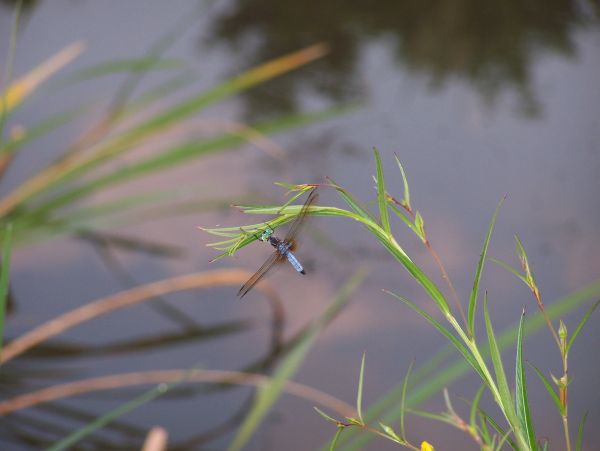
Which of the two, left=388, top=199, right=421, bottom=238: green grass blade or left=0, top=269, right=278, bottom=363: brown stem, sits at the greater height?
left=388, top=199, right=421, bottom=238: green grass blade

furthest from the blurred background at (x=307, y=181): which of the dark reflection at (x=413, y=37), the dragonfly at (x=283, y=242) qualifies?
the dragonfly at (x=283, y=242)

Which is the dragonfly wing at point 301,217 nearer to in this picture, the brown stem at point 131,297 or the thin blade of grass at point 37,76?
the thin blade of grass at point 37,76

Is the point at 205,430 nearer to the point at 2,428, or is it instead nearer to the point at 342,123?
the point at 2,428

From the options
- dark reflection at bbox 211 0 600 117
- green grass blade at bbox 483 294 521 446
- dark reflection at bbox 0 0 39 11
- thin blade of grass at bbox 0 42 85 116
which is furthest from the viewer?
dark reflection at bbox 0 0 39 11

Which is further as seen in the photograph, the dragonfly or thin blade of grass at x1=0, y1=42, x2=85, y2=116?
thin blade of grass at x1=0, y1=42, x2=85, y2=116

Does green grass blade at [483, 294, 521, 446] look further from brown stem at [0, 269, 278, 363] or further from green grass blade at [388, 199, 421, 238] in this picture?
brown stem at [0, 269, 278, 363]

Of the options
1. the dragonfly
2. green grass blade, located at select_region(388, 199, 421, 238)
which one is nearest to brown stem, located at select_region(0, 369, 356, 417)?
the dragonfly

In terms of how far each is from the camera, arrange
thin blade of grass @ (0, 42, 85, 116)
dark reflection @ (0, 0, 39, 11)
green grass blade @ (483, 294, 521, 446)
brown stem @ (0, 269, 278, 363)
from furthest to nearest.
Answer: dark reflection @ (0, 0, 39, 11) < thin blade of grass @ (0, 42, 85, 116) < brown stem @ (0, 269, 278, 363) < green grass blade @ (483, 294, 521, 446)

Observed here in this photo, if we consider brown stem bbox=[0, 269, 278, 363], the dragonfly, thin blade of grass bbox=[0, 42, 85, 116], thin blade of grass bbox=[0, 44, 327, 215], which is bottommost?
brown stem bbox=[0, 269, 278, 363]
